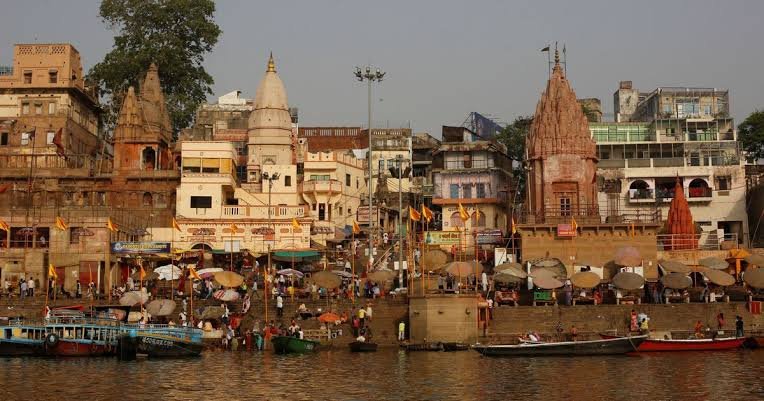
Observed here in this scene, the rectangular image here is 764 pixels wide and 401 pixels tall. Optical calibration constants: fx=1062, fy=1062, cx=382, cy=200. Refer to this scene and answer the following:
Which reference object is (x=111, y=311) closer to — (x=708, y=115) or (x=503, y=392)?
(x=503, y=392)

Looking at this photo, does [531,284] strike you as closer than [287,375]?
No

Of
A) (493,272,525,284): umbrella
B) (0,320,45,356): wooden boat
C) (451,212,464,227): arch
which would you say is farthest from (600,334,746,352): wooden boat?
(451,212,464,227): arch

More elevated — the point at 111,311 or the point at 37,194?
the point at 37,194

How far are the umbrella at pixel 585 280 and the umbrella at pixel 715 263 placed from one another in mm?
5852

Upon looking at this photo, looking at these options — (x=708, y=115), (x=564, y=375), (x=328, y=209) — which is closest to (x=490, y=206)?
(x=328, y=209)

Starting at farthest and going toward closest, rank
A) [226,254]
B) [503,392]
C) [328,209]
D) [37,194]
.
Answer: [328,209] → [37,194] → [226,254] → [503,392]

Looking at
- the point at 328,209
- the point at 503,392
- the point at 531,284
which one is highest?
the point at 328,209

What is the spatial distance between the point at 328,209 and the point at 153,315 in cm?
2259

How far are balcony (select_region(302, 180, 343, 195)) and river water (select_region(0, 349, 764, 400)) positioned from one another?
24314 mm

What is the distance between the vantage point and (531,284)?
154ft

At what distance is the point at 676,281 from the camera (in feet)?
142

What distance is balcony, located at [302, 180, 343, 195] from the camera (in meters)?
62.8

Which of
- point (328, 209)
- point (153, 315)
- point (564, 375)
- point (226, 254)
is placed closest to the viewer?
point (564, 375)

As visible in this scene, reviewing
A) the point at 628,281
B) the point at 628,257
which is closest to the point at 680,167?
the point at 628,257
